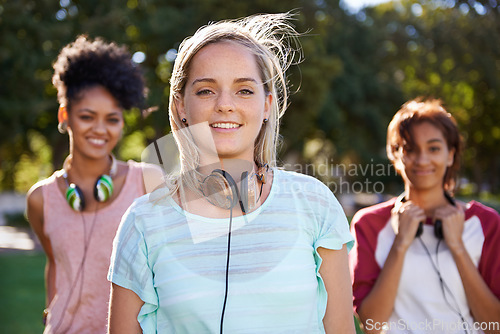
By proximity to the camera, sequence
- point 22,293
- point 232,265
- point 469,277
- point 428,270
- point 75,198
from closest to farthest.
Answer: point 232,265 < point 469,277 < point 428,270 < point 75,198 < point 22,293

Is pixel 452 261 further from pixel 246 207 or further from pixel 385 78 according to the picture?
pixel 385 78

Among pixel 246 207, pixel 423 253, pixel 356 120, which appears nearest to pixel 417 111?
pixel 423 253

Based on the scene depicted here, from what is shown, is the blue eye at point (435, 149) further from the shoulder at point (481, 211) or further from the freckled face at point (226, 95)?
the freckled face at point (226, 95)

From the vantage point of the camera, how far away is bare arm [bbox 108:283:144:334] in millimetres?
1968

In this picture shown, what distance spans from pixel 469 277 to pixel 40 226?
8.90 feet

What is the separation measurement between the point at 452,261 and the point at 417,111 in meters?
0.97

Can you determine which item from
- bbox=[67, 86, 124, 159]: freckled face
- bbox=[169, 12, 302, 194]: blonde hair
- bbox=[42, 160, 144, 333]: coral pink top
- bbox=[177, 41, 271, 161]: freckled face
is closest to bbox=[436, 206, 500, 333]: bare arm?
bbox=[169, 12, 302, 194]: blonde hair

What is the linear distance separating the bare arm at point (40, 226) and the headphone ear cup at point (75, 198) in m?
0.28

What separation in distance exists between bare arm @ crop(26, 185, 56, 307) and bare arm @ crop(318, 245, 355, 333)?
6.40 ft

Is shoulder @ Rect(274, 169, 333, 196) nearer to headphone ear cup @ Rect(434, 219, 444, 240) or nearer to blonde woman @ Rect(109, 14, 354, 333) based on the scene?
blonde woman @ Rect(109, 14, 354, 333)

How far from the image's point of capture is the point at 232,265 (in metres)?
1.96

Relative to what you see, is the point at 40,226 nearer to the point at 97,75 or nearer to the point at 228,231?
the point at 97,75

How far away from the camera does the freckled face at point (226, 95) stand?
2059 millimetres

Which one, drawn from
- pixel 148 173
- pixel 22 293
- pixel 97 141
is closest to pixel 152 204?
pixel 148 173
